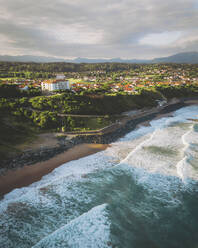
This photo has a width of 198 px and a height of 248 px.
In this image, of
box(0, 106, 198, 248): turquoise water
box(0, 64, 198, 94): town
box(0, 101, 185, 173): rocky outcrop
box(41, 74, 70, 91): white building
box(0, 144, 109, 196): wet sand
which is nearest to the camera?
box(0, 106, 198, 248): turquoise water

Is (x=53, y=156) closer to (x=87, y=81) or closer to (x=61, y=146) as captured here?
(x=61, y=146)

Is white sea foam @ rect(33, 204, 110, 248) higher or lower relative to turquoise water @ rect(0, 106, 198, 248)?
lower

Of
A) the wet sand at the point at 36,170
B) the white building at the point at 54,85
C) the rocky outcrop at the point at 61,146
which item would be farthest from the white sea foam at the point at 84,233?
the white building at the point at 54,85

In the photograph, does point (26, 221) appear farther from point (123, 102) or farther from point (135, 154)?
point (123, 102)

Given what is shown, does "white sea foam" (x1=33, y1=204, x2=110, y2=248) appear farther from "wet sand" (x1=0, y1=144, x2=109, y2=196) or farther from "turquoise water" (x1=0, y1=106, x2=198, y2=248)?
"wet sand" (x1=0, y1=144, x2=109, y2=196)

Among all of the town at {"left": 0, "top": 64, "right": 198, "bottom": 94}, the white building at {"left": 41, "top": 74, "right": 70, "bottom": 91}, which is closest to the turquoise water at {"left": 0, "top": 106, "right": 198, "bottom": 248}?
the town at {"left": 0, "top": 64, "right": 198, "bottom": 94}

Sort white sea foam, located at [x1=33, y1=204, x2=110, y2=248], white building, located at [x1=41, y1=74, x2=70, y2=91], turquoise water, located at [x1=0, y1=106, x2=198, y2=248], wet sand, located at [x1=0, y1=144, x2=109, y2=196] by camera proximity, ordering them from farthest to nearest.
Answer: white building, located at [x1=41, y1=74, x2=70, y2=91]
wet sand, located at [x1=0, y1=144, x2=109, y2=196]
turquoise water, located at [x1=0, y1=106, x2=198, y2=248]
white sea foam, located at [x1=33, y1=204, x2=110, y2=248]
